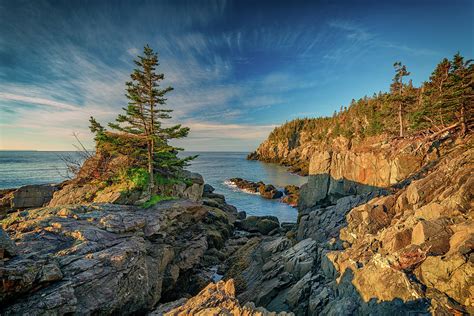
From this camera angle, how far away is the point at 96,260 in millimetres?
9383

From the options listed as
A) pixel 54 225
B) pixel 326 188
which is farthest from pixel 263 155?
pixel 54 225

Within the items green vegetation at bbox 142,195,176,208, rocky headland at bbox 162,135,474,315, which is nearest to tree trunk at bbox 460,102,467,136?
rocky headland at bbox 162,135,474,315

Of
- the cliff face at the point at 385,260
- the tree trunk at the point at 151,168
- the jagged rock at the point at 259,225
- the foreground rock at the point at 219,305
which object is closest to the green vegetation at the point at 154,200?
the tree trunk at the point at 151,168

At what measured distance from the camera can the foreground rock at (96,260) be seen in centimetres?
742

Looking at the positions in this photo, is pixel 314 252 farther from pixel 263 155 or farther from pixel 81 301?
pixel 263 155

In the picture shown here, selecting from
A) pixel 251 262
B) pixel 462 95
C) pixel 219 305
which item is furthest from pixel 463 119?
pixel 219 305

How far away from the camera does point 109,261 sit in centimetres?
968

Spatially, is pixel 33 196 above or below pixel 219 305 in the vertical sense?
above

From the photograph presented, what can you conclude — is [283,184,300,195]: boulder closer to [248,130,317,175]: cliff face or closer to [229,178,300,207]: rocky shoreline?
[229,178,300,207]: rocky shoreline

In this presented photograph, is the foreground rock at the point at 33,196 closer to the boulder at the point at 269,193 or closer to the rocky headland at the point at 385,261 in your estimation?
the rocky headland at the point at 385,261

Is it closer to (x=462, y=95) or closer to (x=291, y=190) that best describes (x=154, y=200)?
(x=462, y=95)

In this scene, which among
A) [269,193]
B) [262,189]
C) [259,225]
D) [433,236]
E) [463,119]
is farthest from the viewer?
[262,189]

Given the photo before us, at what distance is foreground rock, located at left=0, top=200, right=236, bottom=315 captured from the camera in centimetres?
742

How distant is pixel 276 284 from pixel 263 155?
131 meters
